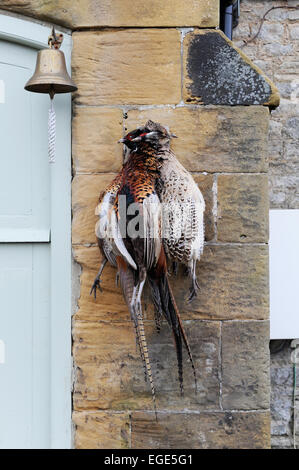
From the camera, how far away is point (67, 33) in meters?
2.68

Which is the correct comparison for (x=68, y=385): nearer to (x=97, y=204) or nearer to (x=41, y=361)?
(x=41, y=361)

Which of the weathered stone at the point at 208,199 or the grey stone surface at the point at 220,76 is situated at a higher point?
the grey stone surface at the point at 220,76

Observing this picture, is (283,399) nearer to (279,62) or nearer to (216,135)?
(216,135)

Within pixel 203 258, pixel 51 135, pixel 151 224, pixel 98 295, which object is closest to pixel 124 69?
pixel 51 135

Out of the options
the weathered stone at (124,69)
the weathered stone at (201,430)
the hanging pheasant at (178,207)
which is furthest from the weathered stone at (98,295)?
the weathered stone at (124,69)

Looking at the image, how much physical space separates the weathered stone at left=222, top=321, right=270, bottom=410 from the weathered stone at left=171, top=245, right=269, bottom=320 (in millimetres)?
69

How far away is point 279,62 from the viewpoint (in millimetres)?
3414

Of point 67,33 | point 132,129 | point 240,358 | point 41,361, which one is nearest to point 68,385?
point 41,361

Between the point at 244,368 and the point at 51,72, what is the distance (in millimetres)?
1549

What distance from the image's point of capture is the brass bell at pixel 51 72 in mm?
2422

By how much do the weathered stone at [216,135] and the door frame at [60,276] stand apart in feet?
1.21

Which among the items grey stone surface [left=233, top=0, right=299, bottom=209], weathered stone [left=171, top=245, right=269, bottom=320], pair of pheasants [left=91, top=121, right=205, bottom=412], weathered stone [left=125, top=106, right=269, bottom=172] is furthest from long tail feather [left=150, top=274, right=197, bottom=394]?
grey stone surface [left=233, top=0, right=299, bottom=209]

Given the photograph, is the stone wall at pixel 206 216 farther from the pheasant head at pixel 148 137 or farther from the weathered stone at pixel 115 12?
the pheasant head at pixel 148 137

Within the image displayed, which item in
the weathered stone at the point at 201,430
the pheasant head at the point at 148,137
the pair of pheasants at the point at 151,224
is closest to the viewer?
the pair of pheasants at the point at 151,224
